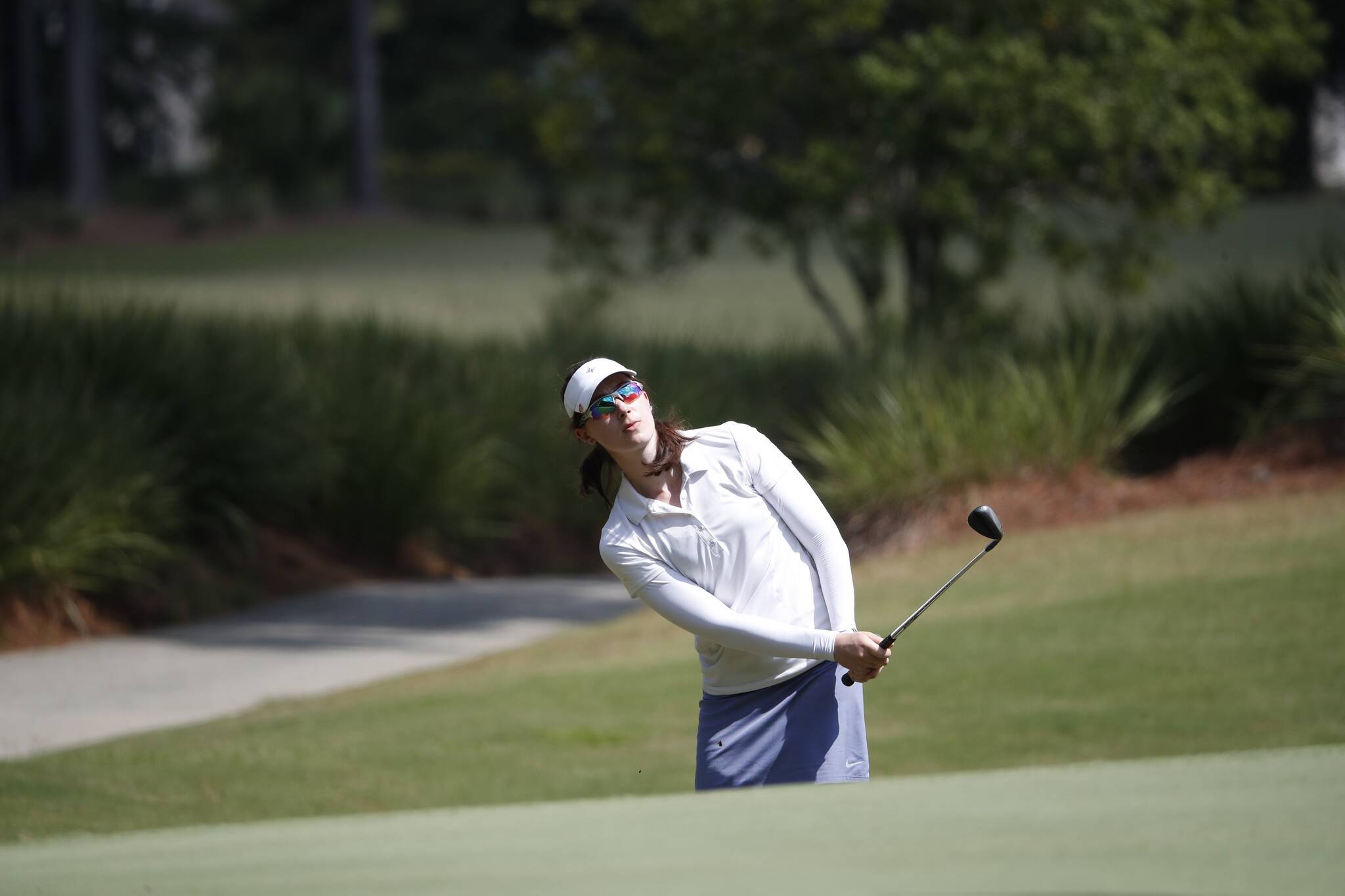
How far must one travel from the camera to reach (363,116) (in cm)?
4012

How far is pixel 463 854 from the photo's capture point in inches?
124

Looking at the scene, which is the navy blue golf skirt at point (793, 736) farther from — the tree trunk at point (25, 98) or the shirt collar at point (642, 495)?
the tree trunk at point (25, 98)

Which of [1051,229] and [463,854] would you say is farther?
[1051,229]

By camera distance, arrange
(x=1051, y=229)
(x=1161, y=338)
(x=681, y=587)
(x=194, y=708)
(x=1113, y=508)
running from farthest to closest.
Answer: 1. (x=1051, y=229)
2. (x=1161, y=338)
3. (x=1113, y=508)
4. (x=194, y=708)
5. (x=681, y=587)

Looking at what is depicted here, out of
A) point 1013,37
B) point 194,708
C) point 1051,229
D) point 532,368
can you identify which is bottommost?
point 194,708

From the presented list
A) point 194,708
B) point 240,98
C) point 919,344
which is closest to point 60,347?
point 194,708

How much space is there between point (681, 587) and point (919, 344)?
35.3 feet

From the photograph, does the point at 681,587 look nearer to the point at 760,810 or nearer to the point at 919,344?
the point at 760,810

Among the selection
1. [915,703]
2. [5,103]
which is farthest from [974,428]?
[5,103]

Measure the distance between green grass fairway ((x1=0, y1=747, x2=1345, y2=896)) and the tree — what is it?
10.6m

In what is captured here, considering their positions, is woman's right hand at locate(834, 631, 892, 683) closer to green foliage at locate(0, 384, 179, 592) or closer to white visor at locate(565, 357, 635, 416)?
white visor at locate(565, 357, 635, 416)

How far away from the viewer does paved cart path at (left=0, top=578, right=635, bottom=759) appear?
867 cm

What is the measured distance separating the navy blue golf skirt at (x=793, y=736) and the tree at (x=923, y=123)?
9676 mm

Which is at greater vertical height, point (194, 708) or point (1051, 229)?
point (1051, 229)
